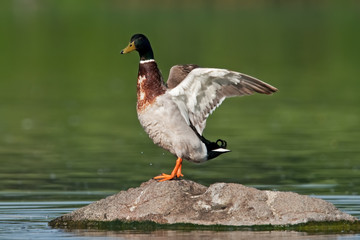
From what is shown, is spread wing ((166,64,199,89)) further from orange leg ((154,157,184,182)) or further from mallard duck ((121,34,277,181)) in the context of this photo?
orange leg ((154,157,184,182))

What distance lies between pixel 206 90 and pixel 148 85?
2.29ft

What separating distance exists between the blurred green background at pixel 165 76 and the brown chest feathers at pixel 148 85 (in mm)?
3555

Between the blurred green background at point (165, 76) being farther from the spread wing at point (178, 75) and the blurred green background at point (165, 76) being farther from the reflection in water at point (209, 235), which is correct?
the reflection in water at point (209, 235)

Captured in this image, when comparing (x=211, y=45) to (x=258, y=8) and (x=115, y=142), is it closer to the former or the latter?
(x=115, y=142)

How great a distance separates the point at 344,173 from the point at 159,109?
552 centimetres

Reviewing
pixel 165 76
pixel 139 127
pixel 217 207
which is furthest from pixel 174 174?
pixel 165 76

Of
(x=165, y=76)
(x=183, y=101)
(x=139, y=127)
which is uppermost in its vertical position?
(x=165, y=76)

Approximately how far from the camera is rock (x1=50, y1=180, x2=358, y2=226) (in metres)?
11.3

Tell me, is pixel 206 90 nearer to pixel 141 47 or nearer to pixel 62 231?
pixel 141 47

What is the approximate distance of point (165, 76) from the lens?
31.7m

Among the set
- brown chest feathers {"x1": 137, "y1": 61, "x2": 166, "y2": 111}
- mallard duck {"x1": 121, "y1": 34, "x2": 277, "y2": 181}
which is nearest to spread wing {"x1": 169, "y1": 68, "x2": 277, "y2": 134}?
mallard duck {"x1": 121, "y1": 34, "x2": 277, "y2": 181}

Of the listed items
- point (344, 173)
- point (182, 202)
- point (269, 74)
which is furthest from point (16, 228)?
point (269, 74)

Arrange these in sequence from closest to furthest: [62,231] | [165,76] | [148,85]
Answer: [62,231] < [148,85] < [165,76]

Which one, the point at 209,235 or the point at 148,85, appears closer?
the point at 209,235
